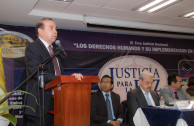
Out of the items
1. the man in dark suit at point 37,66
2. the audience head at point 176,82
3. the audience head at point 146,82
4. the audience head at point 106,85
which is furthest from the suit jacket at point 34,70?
the audience head at point 176,82

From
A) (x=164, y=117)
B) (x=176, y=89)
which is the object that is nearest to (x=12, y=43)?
(x=176, y=89)

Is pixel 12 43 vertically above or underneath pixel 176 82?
above

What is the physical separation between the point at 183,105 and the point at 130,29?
11.3ft

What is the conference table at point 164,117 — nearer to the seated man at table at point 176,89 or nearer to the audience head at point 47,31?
the audience head at point 47,31

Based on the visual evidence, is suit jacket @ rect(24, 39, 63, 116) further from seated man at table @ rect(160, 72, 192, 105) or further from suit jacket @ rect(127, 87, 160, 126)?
seated man at table @ rect(160, 72, 192, 105)

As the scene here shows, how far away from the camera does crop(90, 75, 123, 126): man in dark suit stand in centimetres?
405

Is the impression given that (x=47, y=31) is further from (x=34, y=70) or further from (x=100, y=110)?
(x=100, y=110)

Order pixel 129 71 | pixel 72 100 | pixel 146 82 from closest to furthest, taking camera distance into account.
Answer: pixel 72 100 < pixel 146 82 < pixel 129 71

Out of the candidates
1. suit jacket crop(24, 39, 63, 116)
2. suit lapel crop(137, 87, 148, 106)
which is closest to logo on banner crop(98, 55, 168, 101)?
suit lapel crop(137, 87, 148, 106)

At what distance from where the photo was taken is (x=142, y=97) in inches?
141

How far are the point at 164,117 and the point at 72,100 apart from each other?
3.55 feet

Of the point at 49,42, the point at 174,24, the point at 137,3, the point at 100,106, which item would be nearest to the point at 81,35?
the point at 137,3

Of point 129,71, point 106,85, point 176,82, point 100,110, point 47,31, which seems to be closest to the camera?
point 47,31

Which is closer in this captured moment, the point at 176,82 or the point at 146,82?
the point at 146,82
